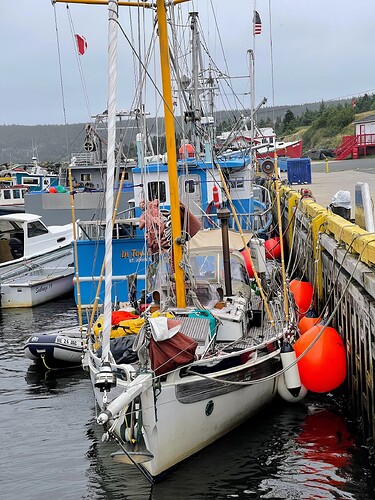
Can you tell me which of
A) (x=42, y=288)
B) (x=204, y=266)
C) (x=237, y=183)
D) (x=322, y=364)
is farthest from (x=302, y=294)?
(x=42, y=288)

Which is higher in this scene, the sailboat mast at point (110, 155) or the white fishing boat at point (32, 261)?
the sailboat mast at point (110, 155)

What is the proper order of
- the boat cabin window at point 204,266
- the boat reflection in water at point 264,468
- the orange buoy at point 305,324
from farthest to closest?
the orange buoy at point 305,324, the boat cabin window at point 204,266, the boat reflection in water at point 264,468

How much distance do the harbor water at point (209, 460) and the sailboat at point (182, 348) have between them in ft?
0.99

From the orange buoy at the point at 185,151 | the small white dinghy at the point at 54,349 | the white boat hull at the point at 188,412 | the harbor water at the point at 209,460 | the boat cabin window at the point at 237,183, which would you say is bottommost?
the harbor water at the point at 209,460

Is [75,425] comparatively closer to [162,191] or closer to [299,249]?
[299,249]

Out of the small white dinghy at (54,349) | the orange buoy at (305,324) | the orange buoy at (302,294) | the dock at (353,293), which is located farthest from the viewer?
the orange buoy at (302,294)

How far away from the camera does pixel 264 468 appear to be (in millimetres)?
10547

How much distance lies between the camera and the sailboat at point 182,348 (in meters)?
9.35

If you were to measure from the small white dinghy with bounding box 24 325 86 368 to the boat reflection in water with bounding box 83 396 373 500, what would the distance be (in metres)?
4.05

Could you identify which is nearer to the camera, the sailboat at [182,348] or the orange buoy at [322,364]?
the sailboat at [182,348]

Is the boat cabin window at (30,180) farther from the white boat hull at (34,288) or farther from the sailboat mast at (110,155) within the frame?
the sailboat mast at (110,155)

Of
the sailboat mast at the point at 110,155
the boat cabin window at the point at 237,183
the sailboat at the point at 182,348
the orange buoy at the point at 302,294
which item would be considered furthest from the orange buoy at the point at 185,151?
the sailboat mast at the point at 110,155

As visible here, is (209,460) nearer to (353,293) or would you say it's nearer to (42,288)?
(353,293)

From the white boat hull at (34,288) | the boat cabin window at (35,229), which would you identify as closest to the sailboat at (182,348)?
the white boat hull at (34,288)
